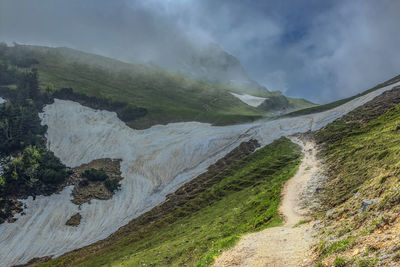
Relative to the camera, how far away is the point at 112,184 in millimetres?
74625

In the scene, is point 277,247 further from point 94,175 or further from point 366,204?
point 94,175

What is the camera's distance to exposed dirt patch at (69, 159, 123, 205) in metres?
70.7

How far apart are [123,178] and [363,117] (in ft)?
249

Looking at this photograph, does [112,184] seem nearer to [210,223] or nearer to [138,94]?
[210,223]

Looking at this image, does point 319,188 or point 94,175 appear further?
point 94,175

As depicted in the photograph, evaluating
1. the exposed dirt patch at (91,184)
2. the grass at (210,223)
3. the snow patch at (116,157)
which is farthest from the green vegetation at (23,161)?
the grass at (210,223)

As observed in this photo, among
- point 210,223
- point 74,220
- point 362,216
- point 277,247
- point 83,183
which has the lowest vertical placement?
point 74,220

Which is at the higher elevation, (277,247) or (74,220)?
(277,247)

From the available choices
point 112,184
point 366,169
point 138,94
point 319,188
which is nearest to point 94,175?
point 112,184

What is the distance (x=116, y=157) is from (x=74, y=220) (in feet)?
110

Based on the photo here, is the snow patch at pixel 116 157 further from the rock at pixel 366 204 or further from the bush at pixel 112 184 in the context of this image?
the rock at pixel 366 204

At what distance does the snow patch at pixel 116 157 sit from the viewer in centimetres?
5606

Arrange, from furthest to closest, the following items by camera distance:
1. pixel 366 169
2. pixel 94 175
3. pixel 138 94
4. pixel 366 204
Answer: pixel 138 94
pixel 94 175
pixel 366 169
pixel 366 204

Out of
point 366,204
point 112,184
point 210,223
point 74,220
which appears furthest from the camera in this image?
point 112,184
